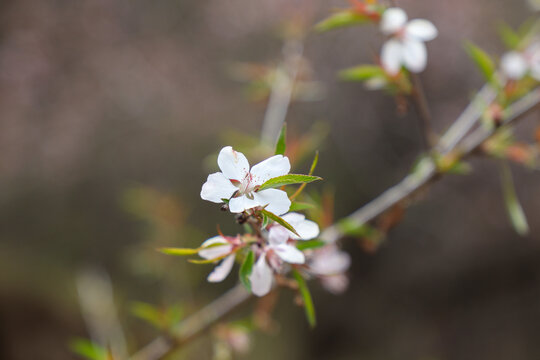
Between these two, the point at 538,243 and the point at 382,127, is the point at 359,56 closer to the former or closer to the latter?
the point at 382,127

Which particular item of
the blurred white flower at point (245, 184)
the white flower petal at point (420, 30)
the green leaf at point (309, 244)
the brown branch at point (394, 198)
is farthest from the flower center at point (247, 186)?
the white flower petal at point (420, 30)

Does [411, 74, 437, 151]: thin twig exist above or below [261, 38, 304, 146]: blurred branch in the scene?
below

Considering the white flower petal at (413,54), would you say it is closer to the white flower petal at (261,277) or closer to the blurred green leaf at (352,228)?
the blurred green leaf at (352,228)

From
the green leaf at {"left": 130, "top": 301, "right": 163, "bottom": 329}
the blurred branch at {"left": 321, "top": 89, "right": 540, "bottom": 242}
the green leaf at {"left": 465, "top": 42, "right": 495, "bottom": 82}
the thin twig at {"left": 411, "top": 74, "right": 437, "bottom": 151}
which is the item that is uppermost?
the green leaf at {"left": 465, "top": 42, "right": 495, "bottom": 82}

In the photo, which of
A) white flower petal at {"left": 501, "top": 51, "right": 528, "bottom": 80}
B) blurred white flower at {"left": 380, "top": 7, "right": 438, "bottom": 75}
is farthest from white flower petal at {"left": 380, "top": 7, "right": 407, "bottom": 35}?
white flower petal at {"left": 501, "top": 51, "right": 528, "bottom": 80}

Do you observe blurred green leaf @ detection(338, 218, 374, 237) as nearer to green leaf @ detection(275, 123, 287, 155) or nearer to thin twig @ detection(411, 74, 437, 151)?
thin twig @ detection(411, 74, 437, 151)

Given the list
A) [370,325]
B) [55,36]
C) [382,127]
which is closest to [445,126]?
[382,127]

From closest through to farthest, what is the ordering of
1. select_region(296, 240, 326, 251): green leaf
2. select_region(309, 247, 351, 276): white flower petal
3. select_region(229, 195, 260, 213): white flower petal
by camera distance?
select_region(229, 195, 260, 213): white flower petal
select_region(296, 240, 326, 251): green leaf
select_region(309, 247, 351, 276): white flower petal
